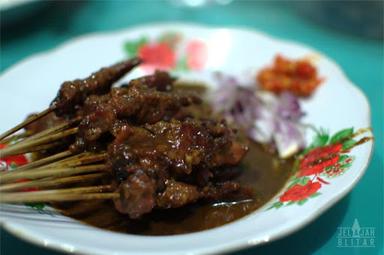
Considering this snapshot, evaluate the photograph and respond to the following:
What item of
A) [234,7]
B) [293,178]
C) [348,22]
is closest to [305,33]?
[348,22]

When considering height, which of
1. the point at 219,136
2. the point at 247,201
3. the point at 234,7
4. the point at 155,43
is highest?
the point at 234,7

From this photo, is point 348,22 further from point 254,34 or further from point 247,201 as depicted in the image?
point 247,201

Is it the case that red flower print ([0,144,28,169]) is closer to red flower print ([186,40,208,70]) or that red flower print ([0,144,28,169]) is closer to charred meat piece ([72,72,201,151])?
charred meat piece ([72,72,201,151])

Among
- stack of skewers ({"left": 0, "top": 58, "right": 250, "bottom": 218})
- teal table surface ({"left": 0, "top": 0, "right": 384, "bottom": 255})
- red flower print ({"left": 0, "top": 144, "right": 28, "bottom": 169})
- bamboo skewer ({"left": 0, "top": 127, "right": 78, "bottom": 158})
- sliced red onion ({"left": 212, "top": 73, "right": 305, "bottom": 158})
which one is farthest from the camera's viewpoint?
sliced red onion ({"left": 212, "top": 73, "right": 305, "bottom": 158})

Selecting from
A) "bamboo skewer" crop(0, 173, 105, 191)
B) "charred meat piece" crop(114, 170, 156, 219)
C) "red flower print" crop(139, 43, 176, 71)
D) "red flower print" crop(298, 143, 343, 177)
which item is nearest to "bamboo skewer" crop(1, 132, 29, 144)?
"bamboo skewer" crop(0, 173, 105, 191)

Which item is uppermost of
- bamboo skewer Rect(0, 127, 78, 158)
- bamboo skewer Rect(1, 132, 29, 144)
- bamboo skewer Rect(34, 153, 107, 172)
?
bamboo skewer Rect(0, 127, 78, 158)
